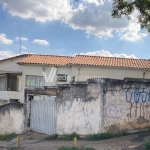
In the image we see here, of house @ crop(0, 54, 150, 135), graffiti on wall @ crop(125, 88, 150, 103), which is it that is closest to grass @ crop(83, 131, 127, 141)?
house @ crop(0, 54, 150, 135)

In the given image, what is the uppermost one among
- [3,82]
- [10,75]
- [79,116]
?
[10,75]

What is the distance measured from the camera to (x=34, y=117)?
15656 millimetres

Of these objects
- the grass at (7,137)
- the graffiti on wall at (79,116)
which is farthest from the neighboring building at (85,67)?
the graffiti on wall at (79,116)

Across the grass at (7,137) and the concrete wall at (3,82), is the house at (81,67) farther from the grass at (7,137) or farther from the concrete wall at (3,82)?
the grass at (7,137)

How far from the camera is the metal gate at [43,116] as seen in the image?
14102 millimetres

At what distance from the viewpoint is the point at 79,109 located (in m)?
12.2

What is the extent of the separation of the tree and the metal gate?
612 centimetres

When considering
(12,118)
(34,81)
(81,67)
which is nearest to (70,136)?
(12,118)

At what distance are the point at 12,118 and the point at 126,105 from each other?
822 cm

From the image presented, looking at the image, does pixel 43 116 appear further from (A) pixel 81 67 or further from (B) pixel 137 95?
(A) pixel 81 67

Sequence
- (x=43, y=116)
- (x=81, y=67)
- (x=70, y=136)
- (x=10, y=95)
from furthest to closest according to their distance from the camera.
Result: (x=10, y=95)
(x=81, y=67)
(x=43, y=116)
(x=70, y=136)

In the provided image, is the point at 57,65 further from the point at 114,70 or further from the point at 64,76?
the point at 114,70

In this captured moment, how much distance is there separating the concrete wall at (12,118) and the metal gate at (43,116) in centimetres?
75

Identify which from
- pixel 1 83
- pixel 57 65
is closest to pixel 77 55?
pixel 57 65
